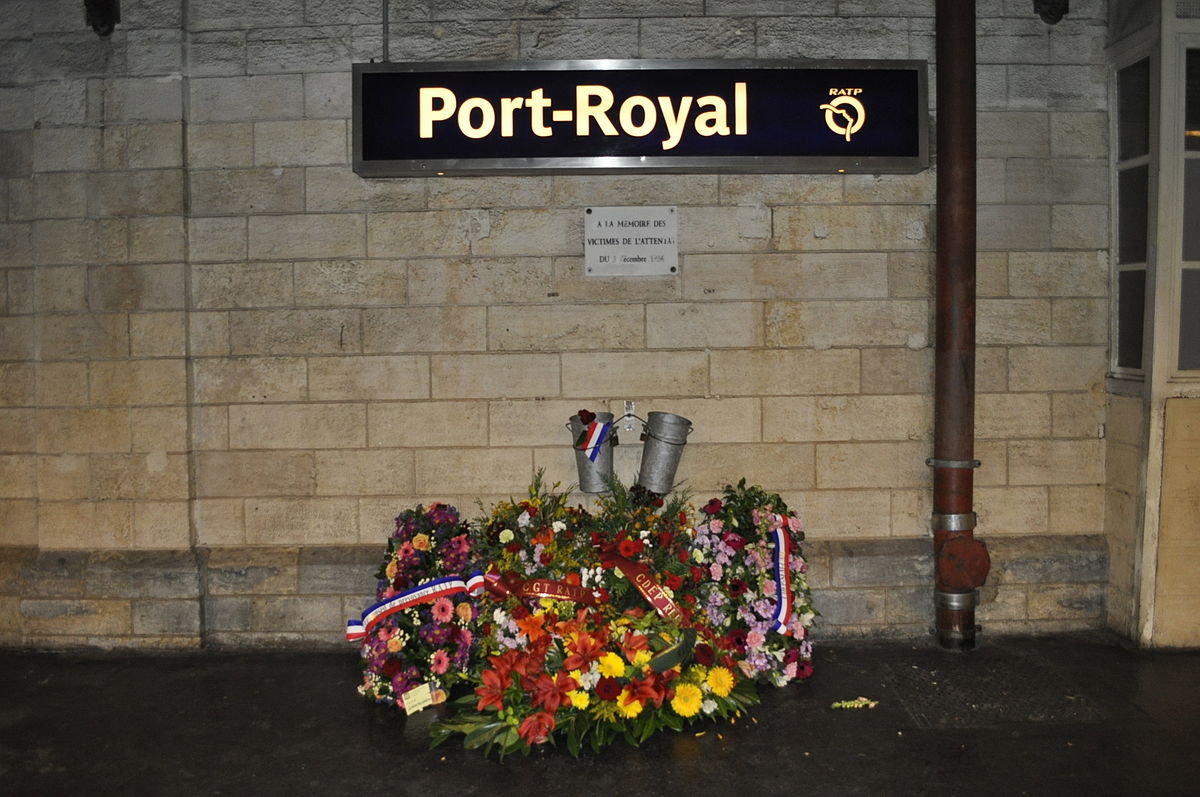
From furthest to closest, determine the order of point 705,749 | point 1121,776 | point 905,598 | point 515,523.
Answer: point 905,598, point 515,523, point 705,749, point 1121,776

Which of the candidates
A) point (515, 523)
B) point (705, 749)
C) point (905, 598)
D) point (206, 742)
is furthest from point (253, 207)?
point (905, 598)

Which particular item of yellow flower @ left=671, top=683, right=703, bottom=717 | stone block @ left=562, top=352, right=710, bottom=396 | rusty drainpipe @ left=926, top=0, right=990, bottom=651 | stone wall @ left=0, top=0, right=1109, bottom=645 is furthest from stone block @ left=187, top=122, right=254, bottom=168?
rusty drainpipe @ left=926, top=0, right=990, bottom=651

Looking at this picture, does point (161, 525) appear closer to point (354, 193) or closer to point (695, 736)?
point (354, 193)

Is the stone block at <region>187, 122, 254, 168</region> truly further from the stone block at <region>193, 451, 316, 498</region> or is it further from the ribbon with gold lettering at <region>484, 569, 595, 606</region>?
the ribbon with gold lettering at <region>484, 569, 595, 606</region>

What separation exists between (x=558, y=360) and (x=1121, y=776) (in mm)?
3681

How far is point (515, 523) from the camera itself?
5258 millimetres

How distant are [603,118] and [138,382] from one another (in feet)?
11.1

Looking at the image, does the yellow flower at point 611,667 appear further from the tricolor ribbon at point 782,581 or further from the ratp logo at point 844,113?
the ratp logo at point 844,113

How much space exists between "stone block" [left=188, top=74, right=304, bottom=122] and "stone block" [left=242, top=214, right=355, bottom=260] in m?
0.66

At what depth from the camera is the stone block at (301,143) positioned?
6035 mm

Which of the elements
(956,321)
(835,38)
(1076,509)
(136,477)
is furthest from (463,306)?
(1076,509)

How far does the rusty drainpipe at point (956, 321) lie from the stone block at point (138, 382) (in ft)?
15.7

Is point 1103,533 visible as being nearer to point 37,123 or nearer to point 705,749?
point 705,749

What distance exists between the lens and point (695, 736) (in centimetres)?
465
